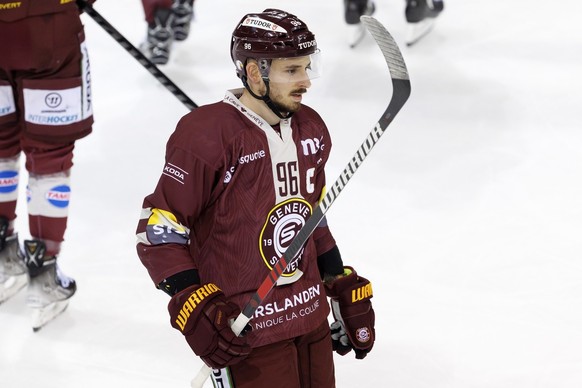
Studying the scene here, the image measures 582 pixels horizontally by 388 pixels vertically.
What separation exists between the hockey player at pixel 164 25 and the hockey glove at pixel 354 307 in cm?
282

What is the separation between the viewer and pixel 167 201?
2.28m

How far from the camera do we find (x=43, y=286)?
357 centimetres

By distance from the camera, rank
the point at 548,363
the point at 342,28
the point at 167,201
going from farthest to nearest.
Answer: the point at 342,28
the point at 548,363
the point at 167,201

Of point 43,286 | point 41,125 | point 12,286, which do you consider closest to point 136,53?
point 41,125

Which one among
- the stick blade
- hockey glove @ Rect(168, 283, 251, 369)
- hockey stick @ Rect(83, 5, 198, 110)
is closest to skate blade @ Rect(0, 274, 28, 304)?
hockey stick @ Rect(83, 5, 198, 110)

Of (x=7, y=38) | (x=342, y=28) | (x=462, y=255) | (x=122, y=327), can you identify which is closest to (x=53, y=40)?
(x=7, y=38)

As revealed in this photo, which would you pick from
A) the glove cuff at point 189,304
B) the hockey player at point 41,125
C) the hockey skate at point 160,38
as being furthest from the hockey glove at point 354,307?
the hockey skate at point 160,38

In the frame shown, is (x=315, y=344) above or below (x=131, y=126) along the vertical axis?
above

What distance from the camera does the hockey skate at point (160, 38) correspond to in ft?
16.9

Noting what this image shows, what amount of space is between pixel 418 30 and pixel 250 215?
3213 millimetres

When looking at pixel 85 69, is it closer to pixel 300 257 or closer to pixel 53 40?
pixel 53 40

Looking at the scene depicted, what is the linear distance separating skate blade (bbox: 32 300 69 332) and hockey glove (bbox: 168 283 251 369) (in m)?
1.42

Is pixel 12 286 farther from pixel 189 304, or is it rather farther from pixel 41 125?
pixel 189 304

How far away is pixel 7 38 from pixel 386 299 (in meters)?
1.43
